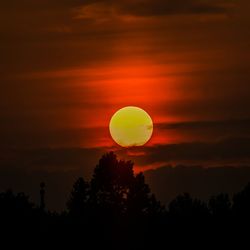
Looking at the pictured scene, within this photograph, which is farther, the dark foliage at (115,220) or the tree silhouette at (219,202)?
the tree silhouette at (219,202)

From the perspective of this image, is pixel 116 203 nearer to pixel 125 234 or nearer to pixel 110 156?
pixel 110 156

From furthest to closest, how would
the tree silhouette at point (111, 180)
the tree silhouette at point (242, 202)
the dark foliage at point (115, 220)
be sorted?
the tree silhouette at point (111, 180), the tree silhouette at point (242, 202), the dark foliage at point (115, 220)

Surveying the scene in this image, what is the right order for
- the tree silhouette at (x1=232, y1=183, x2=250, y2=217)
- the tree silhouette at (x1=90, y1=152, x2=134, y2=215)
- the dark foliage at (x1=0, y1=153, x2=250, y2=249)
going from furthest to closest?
the tree silhouette at (x1=90, y1=152, x2=134, y2=215), the tree silhouette at (x1=232, y1=183, x2=250, y2=217), the dark foliage at (x1=0, y1=153, x2=250, y2=249)

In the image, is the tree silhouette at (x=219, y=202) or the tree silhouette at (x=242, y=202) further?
the tree silhouette at (x=219, y=202)

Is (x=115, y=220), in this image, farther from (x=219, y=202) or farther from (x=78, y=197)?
(x=219, y=202)

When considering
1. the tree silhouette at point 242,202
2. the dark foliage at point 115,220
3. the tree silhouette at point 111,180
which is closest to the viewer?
the dark foliage at point 115,220

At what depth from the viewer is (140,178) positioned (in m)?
142

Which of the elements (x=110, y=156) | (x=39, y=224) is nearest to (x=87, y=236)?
(x=39, y=224)

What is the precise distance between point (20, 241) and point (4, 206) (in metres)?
12.5

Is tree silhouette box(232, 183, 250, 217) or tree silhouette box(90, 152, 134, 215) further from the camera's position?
tree silhouette box(90, 152, 134, 215)

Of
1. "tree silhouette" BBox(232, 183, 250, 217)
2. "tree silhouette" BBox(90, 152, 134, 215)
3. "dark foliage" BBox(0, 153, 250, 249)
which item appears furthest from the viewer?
"tree silhouette" BBox(90, 152, 134, 215)

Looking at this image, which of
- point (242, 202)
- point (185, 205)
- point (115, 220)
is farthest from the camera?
point (185, 205)

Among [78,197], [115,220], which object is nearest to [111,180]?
[78,197]

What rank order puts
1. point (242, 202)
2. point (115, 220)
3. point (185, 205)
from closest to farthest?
1. point (115, 220)
2. point (242, 202)
3. point (185, 205)
